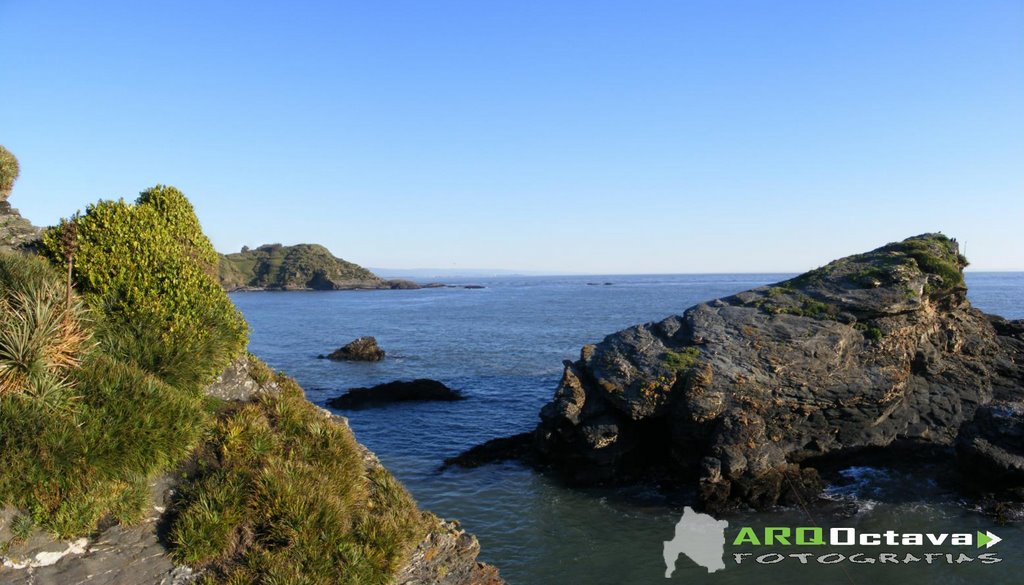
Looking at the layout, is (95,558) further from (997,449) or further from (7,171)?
(997,449)

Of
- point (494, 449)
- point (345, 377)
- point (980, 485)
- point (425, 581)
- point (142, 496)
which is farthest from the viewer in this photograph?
point (345, 377)

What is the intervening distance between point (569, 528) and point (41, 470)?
1482 centimetres

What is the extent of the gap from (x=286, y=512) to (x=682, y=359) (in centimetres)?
1721

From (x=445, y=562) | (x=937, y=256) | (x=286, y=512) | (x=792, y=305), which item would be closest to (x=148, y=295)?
(x=286, y=512)

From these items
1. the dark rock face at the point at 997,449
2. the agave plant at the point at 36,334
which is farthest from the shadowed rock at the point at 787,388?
the agave plant at the point at 36,334

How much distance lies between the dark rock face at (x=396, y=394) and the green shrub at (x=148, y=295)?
886 inches

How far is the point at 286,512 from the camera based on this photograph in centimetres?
1060

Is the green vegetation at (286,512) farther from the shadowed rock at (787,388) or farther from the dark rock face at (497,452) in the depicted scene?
the dark rock face at (497,452)

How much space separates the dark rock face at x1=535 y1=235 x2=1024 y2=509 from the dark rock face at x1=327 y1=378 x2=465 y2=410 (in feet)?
43.5

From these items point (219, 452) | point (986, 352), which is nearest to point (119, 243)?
point (219, 452)

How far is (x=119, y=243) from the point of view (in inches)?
522

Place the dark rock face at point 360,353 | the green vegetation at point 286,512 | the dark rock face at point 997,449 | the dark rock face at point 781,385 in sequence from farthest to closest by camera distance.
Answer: the dark rock face at point 360,353, the dark rock face at point 781,385, the dark rock face at point 997,449, the green vegetation at point 286,512

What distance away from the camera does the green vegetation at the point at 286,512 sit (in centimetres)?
997

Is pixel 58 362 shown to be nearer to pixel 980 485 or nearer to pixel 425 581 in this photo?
pixel 425 581
